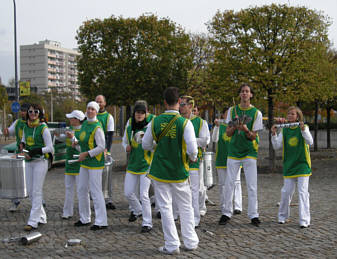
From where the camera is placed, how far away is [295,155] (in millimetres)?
7297

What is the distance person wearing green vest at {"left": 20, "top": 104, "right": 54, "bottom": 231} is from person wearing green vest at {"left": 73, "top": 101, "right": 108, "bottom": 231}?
61cm

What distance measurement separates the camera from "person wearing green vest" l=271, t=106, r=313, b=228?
7133 millimetres

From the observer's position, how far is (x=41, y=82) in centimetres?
15262

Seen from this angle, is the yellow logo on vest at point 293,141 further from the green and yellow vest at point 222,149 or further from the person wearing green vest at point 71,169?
the person wearing green vest at point 71,169

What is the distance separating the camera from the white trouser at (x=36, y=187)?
23.2 feet

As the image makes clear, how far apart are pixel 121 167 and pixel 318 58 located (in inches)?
335

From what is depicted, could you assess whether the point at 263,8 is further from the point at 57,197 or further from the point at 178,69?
the point at 57,197

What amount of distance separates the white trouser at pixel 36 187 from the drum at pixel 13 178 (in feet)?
0.39

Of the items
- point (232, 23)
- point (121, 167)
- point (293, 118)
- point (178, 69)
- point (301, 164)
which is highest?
point (232, 23)

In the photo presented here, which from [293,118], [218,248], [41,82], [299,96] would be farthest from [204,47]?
[41,82]

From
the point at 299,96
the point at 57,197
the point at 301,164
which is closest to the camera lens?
the point at 301,164

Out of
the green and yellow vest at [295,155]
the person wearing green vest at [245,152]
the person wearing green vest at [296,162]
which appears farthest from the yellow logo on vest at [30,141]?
the green and yellow vest at [295,155]

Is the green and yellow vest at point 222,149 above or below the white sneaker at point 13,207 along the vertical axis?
above

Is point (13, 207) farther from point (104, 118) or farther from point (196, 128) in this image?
point (196, 128)
